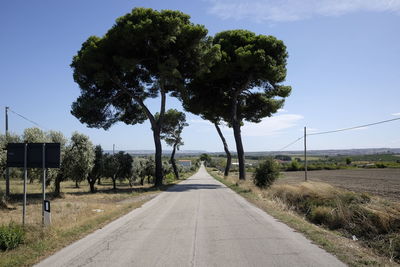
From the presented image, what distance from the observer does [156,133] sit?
2822cm

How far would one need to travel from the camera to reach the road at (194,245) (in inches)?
231

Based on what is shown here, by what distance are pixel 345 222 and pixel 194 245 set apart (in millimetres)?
6372

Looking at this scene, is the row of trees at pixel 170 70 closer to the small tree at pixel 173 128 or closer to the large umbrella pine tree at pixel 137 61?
the large umbrella pine tree at pixel 137 61

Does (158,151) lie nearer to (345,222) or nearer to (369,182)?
(345,222)

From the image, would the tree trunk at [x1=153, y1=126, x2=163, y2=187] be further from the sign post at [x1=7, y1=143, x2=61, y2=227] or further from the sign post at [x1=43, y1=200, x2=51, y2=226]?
the sign post at [x1=43, y1=200, x2=51, y2=226]

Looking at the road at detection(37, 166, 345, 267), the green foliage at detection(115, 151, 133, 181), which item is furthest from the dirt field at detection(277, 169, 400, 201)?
the green foliage at detection(115, 151, 133, 181)

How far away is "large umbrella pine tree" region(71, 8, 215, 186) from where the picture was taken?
2416 cm

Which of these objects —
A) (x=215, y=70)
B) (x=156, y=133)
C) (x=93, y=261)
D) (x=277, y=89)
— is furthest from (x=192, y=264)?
(x=277, y=89)

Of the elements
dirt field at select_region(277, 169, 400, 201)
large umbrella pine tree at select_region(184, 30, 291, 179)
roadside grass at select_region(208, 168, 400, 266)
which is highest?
large umbrella pine tree at select_region(184, 30, 291, 179)

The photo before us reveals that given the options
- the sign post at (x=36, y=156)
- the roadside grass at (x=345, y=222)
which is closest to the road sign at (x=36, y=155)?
the sign post at (x=36, y=156)

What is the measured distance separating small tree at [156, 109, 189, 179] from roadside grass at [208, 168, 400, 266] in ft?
113

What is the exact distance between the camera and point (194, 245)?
7.09 meters

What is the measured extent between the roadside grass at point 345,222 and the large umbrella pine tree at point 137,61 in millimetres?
14073

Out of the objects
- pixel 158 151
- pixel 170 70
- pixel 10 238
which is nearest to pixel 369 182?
pixel 158 151
